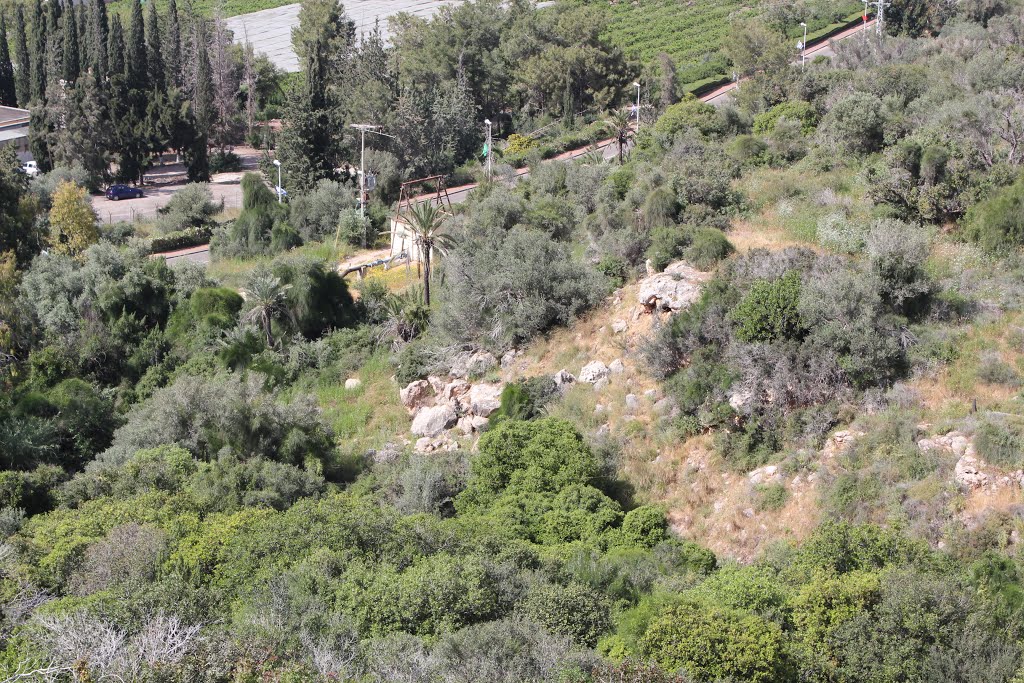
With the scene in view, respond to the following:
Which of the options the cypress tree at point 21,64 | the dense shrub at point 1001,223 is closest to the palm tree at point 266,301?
the dense shrub at point 1001,223

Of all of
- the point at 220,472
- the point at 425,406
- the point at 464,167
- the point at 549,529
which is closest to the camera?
the point at 549,529

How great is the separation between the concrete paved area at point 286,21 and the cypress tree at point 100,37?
2667cm

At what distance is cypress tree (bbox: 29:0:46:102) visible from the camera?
2709 inches

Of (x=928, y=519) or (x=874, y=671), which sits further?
(x=928, y=519)

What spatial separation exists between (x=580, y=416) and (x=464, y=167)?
1408 inches

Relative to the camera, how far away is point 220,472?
2345cm

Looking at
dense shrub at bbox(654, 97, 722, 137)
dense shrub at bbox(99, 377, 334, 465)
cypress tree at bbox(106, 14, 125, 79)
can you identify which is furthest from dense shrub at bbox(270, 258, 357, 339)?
cypress tree at bbox(106, 14, 125, 79)

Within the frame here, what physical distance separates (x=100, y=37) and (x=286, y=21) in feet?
141

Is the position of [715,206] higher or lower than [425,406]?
higher

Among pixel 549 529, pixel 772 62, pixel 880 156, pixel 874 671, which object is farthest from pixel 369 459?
pixel 772 62

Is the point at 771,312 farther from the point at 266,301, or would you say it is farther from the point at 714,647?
the point at 266,301

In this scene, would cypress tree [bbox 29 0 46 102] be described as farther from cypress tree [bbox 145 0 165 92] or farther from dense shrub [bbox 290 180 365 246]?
dense shrub [bbox 290 180 365 246]

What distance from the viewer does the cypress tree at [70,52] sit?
219 feet

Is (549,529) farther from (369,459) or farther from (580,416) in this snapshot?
(369,459)
